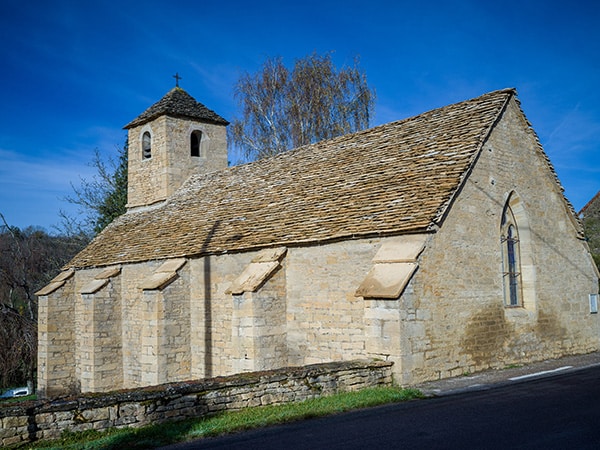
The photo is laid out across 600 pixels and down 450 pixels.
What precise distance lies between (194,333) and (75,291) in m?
8.02

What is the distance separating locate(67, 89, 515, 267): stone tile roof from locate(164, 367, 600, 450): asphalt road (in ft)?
12.1

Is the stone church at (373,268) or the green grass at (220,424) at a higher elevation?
the stone church at (373,268)

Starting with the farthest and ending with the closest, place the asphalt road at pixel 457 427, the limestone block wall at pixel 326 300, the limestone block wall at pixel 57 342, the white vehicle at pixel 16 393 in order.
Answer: the white vehicle at pixel 16 393 < the limestone block wall at pixel 57 342 < the limestone block wall at pixel 326 300 < the asphalt road at pixel 457 427

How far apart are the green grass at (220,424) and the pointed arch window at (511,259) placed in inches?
211

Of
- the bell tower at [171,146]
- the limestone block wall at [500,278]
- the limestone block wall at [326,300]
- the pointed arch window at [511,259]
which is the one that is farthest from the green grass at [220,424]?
the bell tower at [171,146]

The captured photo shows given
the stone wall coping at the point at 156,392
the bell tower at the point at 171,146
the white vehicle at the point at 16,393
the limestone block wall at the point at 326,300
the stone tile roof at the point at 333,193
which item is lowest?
the white vehicle at the point at 16,393

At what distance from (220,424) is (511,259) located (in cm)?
894

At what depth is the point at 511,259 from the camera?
13844 millimetres

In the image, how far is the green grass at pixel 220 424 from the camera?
7.02 meters

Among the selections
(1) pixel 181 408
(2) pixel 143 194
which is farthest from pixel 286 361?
(2) pixel 143 194

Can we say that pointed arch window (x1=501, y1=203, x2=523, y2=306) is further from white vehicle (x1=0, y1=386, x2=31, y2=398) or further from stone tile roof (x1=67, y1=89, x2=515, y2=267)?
white vehicle (x1=0, y1=386, x2=31, y2=398)

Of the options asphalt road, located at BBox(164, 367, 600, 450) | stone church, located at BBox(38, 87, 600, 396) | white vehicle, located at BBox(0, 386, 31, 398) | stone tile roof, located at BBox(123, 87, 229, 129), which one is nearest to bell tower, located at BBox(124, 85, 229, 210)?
stone tile roof, located at BBox(123, 87, 229, 129)

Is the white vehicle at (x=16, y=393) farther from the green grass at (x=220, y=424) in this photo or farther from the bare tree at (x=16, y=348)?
the green grass at (x=220, y=424)

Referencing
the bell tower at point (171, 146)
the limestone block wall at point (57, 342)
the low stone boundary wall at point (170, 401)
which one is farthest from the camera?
the bell tower at point (171, 146)
